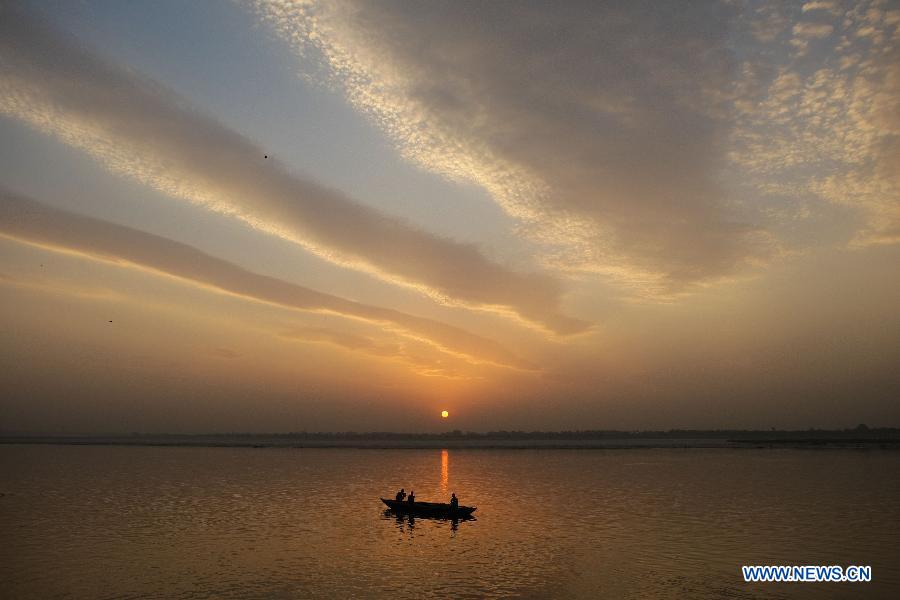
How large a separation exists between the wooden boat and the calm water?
5.65ft

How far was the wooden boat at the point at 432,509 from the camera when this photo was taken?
4584 centimetres

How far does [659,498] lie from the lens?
57.9 m

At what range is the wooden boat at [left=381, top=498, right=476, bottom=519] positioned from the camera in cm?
4584

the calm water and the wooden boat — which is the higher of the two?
the wooden boat

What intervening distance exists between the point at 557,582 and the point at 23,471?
10038 cm

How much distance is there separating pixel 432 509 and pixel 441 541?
10.3 metres

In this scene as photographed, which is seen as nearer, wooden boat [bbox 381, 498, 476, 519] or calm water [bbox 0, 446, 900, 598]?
calm water [bbox 0, 446, 900, 598]

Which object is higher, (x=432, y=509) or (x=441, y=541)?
(x=432, y=509)

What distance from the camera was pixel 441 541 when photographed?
122 feet

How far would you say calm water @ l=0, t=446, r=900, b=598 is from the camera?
86.1 feet

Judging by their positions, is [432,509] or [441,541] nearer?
[441,541]

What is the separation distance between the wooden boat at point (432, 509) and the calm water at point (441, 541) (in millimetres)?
1724

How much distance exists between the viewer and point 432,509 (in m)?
47.5

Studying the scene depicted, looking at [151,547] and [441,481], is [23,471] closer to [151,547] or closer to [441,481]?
[441,481]
